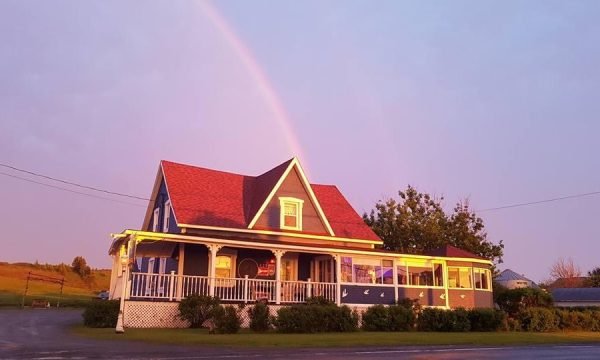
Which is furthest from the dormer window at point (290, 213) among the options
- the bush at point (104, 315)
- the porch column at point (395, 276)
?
the bush at point (104, 315)

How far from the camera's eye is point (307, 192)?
33.0 m

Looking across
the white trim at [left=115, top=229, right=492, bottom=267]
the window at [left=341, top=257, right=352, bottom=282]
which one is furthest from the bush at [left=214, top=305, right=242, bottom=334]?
the window at [left=341, top=257, right=352, bottom=282]

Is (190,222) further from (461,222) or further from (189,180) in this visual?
(461,222)

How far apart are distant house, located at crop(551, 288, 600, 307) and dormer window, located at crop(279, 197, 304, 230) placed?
1957 inches

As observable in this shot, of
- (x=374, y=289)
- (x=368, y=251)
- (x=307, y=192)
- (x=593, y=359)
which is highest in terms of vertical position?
(x=307, y=192)

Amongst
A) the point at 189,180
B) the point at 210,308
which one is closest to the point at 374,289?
the point at 210,308

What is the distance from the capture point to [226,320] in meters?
22.3

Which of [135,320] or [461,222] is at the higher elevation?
[461,222]

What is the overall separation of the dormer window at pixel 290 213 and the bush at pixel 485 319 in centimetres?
1038

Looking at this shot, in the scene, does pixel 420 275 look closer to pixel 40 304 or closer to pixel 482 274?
pixel 482 274

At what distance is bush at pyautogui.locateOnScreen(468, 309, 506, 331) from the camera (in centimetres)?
2938

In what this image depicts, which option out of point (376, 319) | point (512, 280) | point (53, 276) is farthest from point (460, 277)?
point (53, 276)

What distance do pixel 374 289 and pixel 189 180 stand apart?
12089 mm

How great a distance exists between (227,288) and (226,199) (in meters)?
6.34
